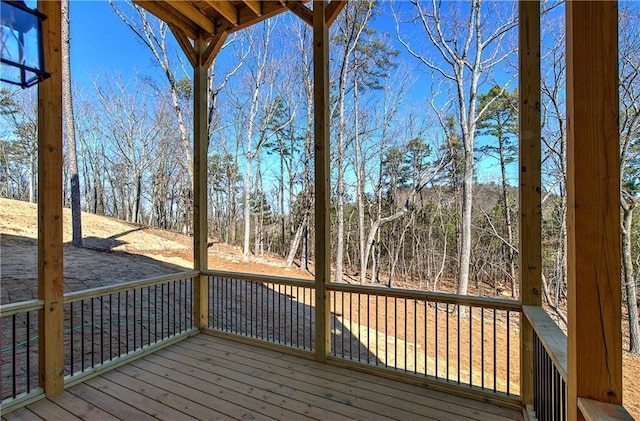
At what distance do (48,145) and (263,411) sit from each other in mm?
2597

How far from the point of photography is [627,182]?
454 cm

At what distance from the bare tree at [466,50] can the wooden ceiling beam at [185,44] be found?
18.4ft

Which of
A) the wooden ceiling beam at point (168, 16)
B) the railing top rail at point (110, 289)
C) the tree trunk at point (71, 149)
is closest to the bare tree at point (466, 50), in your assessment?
the wooden ceiling beam at point (168, 16)

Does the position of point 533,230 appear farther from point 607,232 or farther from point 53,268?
point 53,268

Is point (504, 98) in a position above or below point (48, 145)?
above

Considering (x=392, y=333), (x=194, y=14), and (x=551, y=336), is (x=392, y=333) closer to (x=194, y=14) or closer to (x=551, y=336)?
(x=551, y=336)

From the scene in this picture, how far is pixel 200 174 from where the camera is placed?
12.2 feet

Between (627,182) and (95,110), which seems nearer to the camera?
(627,182)

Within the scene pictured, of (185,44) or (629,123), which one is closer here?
(185,44)

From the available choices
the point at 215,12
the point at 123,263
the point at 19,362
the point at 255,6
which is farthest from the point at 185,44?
the point at 123,263

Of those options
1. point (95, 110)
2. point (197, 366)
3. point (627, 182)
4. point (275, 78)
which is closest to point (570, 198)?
point (197, 366)

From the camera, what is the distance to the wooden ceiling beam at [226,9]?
3230 millimetres

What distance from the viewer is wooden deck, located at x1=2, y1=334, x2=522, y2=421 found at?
2.12 meters

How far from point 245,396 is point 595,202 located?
2510mm
